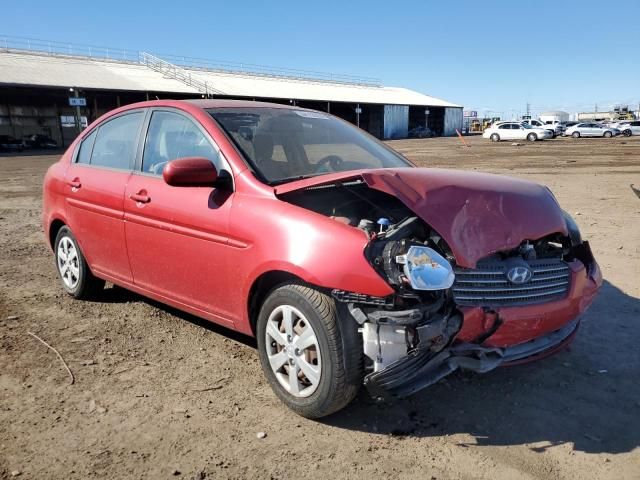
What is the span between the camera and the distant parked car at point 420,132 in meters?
70.4

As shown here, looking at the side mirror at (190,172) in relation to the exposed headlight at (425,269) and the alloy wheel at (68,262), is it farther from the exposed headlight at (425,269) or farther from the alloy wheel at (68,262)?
the alloy wheel at (68,262)

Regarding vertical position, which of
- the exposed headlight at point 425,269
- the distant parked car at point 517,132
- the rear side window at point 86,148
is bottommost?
the exposed headlight at point 425,269

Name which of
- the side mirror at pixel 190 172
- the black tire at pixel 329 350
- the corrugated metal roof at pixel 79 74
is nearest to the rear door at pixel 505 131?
the corrugated metal roof at pixel 79 74

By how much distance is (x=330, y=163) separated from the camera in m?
4.08

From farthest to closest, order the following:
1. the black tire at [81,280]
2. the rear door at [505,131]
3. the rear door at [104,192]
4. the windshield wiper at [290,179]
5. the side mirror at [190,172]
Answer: the rear door at [505,131]
the black tire at [81,280]
the rear door at [104,192]
the windshield wiper at [290,179]
the side mirror at [190,172]

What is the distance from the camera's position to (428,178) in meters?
3.23

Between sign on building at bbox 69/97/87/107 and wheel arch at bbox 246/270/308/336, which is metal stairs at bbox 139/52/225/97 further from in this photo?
wheel arch at bbox 246/270/308/336

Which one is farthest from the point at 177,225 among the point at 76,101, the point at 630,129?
the point at 630,129

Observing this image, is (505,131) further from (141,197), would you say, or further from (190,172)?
(190,172)

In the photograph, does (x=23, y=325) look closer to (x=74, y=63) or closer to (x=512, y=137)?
(x=512, y=137)

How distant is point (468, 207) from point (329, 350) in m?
1.10

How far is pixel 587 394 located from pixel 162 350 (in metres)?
2.85

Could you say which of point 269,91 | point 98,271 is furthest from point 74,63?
point 98,271

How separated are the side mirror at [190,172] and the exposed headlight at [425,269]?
4.37ft
